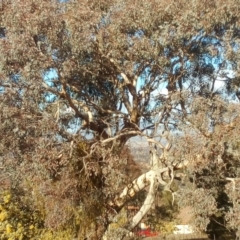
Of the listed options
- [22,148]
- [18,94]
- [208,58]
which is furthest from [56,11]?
[208,58]

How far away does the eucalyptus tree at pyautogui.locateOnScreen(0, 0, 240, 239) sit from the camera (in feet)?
43.8

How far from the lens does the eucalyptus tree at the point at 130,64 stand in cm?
1334

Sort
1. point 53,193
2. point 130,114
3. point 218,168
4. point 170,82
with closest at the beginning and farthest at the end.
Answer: point 53,193 → point 218,168 → point 170,82 → point 130,114

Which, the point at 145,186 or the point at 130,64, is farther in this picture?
the point at 145,186

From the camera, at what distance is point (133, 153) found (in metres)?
17.3

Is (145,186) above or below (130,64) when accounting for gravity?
below

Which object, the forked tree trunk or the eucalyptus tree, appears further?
the forked tree trunk

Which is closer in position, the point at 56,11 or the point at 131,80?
the point at 56,11

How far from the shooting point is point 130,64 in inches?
568

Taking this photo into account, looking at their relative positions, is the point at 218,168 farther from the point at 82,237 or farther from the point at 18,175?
the point at 18,175

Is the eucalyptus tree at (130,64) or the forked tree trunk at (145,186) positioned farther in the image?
the forked tree trunk at (145,186)

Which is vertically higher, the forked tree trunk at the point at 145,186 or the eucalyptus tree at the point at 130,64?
the eucalyptus tree at the point at 130,64

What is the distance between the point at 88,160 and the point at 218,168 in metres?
3.96

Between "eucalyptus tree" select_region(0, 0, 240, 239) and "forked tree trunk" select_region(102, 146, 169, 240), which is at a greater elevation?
"eucalyptus tree" select_region(0, 0, 240, 239)
